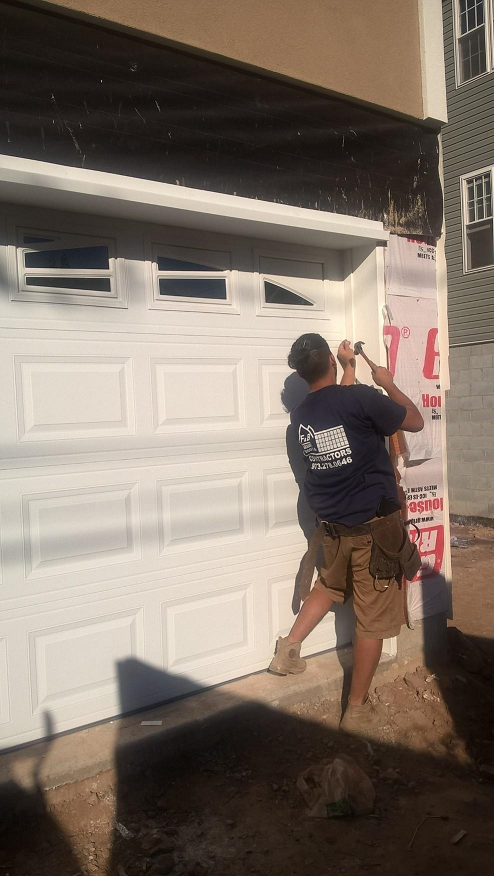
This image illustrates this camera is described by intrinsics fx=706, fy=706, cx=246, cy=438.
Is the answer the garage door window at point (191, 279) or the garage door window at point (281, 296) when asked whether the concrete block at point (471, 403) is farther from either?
the garage door window at point (191, 279)

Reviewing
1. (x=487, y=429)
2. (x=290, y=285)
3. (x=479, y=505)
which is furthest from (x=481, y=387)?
(x=290, y=285)

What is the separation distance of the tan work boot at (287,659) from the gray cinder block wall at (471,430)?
7497 mm

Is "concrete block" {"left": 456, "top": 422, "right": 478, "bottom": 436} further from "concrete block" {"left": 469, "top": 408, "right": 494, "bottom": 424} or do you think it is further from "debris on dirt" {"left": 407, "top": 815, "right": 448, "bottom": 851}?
"debris on dirt" {"left": 407, "top": 815, "right": 448, "bottom": 851}

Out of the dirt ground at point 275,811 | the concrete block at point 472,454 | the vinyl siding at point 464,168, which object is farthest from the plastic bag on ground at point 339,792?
the vinyl siding at point 464,168

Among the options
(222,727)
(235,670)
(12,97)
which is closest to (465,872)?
(222,727)

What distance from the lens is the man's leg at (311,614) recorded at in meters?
3.98

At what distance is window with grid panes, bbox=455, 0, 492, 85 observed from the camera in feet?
37.5

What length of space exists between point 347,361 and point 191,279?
112cm

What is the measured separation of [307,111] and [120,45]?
4.13 ft

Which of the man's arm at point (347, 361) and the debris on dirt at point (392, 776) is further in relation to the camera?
the man's arm at point (347, 361)

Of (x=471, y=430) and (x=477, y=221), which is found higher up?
(x=477, y=221)

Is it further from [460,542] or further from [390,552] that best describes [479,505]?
[390,552]

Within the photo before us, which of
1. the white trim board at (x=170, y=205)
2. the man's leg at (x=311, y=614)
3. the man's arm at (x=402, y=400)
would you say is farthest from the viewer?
the man's leg at (x=311, y=614)

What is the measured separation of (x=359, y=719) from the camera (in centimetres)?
381
